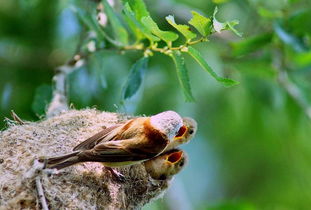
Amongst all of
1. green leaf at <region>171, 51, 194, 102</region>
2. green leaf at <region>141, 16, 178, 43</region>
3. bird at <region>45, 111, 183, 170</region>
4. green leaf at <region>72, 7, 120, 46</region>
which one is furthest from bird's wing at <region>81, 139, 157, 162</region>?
green leaf at <region>72, 7, 120, 46</region>

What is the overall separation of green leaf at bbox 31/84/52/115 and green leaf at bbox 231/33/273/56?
50.6 inches

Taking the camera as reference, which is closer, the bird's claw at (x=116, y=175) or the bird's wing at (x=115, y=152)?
the bird's wing at (x=115, y=152)

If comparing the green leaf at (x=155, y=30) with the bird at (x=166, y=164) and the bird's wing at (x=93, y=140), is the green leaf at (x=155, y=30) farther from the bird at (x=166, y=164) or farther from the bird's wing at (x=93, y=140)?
the bird at (x=166, y=164)

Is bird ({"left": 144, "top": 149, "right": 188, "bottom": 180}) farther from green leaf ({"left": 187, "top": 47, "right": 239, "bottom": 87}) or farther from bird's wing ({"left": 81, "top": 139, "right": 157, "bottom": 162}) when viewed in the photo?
green leaf ({"left": 187, "top": 47, "right": 239, "bottom": 87})

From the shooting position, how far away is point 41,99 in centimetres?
423

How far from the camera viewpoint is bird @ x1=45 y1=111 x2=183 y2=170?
125 inches

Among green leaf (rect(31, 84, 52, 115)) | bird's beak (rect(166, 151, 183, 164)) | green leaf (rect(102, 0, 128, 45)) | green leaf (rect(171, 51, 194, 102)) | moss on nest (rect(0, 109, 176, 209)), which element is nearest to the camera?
moss on nest (rect(0, 109, 176, 209))

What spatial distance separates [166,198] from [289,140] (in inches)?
59.8

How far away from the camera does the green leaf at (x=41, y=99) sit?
166 inches

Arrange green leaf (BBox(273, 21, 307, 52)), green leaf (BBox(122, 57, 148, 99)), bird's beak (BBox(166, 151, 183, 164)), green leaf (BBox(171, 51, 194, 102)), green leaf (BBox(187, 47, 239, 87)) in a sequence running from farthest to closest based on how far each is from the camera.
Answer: green leaf (BBox(273, 21, 307, 52)) → green leaf (BBox(122, 57, 148, 99)) → bird's beak (BBox(166, 151, 183, 164)) → green leaf (BBox(171, 51, 194, 102)) → green leaf (BBox(187, 47, 239, 87))

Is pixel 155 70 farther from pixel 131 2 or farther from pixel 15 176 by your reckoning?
pixel 15 176

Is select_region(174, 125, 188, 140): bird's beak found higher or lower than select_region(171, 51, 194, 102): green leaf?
lower

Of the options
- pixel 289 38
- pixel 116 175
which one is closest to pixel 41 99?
pixel 116 175

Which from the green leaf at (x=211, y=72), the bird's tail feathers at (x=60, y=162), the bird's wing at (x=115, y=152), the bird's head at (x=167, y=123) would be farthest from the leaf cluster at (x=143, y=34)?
the bird's tail feathers at (x=60, y=162)
